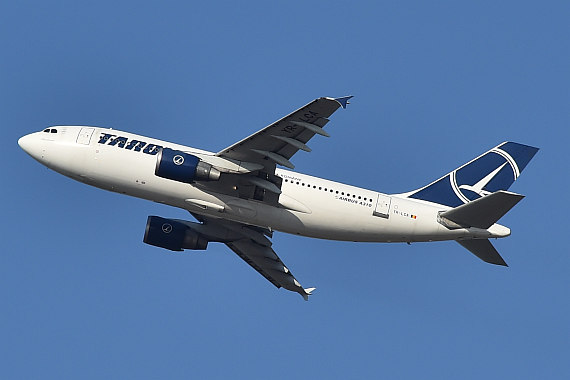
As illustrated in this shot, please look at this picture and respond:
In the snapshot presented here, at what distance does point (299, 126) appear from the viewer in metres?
39.7

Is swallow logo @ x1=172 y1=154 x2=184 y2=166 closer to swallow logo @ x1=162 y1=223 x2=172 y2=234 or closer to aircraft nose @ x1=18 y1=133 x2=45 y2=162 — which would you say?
swallow logo @ x1=162 y1=223 x2=172 y2=234

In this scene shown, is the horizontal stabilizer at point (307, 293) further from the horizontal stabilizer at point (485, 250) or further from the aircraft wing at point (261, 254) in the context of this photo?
the horizontal stabilizer at point (485, 250)

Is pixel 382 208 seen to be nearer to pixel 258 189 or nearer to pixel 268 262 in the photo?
pixel 258 189

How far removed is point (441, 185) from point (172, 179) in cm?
1429

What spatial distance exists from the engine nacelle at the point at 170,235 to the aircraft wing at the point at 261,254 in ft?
6.16

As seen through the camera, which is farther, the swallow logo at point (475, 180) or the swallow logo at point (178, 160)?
the swallow logo at point (475, 180)

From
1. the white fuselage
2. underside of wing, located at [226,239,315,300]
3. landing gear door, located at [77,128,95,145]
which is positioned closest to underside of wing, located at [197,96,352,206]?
the white fuselage

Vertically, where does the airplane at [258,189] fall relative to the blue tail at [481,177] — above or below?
below

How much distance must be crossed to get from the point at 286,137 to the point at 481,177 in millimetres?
12087

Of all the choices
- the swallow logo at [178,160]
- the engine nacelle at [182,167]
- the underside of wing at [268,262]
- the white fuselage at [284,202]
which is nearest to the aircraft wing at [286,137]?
the engine nacelle at [182,167]

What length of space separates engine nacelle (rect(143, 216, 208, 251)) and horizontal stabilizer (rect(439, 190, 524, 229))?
44.5 feet

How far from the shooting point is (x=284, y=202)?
4259cm

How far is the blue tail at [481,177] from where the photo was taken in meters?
45.6

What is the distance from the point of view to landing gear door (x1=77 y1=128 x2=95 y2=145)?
43.4m
